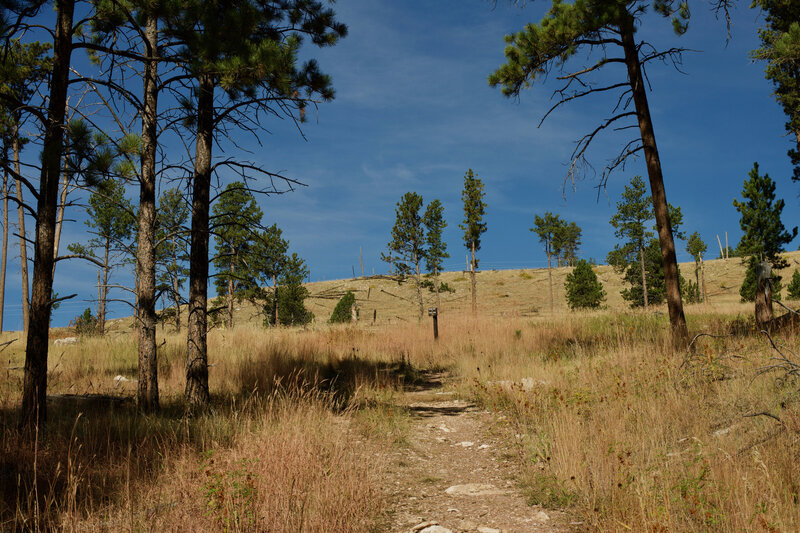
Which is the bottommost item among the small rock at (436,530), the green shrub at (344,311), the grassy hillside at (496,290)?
the small rock at (436,530)

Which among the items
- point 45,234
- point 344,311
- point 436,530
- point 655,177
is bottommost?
point 436,530

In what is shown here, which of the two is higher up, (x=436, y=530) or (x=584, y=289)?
(x=584, y=289)

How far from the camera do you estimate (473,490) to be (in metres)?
3.99

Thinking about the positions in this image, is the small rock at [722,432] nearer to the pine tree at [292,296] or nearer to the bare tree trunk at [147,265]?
the bare tree trunk at [147,265]

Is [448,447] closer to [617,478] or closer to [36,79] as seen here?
[617,478]

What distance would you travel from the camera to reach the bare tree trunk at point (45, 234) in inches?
196

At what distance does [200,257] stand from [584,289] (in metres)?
30.5

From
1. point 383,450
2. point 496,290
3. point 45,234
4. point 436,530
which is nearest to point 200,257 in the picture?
point 45,234

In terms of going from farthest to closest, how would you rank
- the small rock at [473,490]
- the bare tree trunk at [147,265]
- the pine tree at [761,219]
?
the pine tree at [761,219] → the bare tree trunk at [147,265] → the small rock at [473,490]

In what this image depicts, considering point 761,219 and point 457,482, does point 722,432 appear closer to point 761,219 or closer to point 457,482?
point 457,482

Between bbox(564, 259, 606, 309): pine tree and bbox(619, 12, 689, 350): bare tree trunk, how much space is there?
2382 centimetres

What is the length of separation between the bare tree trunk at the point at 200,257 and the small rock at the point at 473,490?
390cm

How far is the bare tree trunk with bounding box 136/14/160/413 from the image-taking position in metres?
6.41

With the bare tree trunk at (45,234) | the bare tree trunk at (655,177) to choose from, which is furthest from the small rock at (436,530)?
the bare tree trunk at (655,177)
